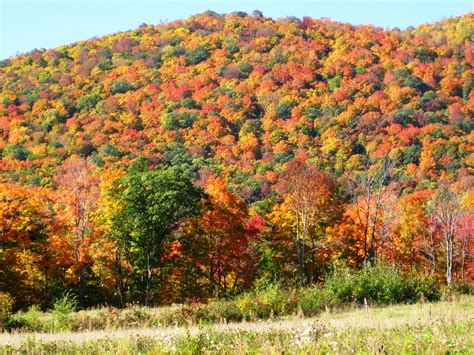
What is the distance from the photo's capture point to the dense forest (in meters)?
Answer: 40.0

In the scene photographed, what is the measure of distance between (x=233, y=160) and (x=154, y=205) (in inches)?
3048

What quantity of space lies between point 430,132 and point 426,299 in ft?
322

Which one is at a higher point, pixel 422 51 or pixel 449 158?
pixel 422 51

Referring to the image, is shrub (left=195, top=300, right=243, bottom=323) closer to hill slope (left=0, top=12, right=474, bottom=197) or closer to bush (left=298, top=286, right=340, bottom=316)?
bush (left=298, top=286, right=340, bottom=316)

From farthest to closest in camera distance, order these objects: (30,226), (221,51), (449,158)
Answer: (221,51), (449,158), (30,226)

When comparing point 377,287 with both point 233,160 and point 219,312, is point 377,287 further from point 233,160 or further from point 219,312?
point 233,160

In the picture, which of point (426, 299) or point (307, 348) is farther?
point (426, 299)

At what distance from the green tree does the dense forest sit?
14 cm

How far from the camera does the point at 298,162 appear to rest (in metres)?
44.1

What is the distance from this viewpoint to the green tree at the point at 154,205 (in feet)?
123

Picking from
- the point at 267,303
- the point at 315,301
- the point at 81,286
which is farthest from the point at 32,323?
the point at 81,286

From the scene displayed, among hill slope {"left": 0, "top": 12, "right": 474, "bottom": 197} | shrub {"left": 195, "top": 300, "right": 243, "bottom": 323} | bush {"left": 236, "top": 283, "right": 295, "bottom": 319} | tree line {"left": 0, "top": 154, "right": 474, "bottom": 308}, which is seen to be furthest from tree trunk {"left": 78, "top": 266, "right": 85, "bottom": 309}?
hill slope {"left": 0, "top": 12, "right": 474, "bottom": 197}

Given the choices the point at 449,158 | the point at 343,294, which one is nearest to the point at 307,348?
the point at 343,294

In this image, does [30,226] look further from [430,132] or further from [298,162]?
[430,132]
